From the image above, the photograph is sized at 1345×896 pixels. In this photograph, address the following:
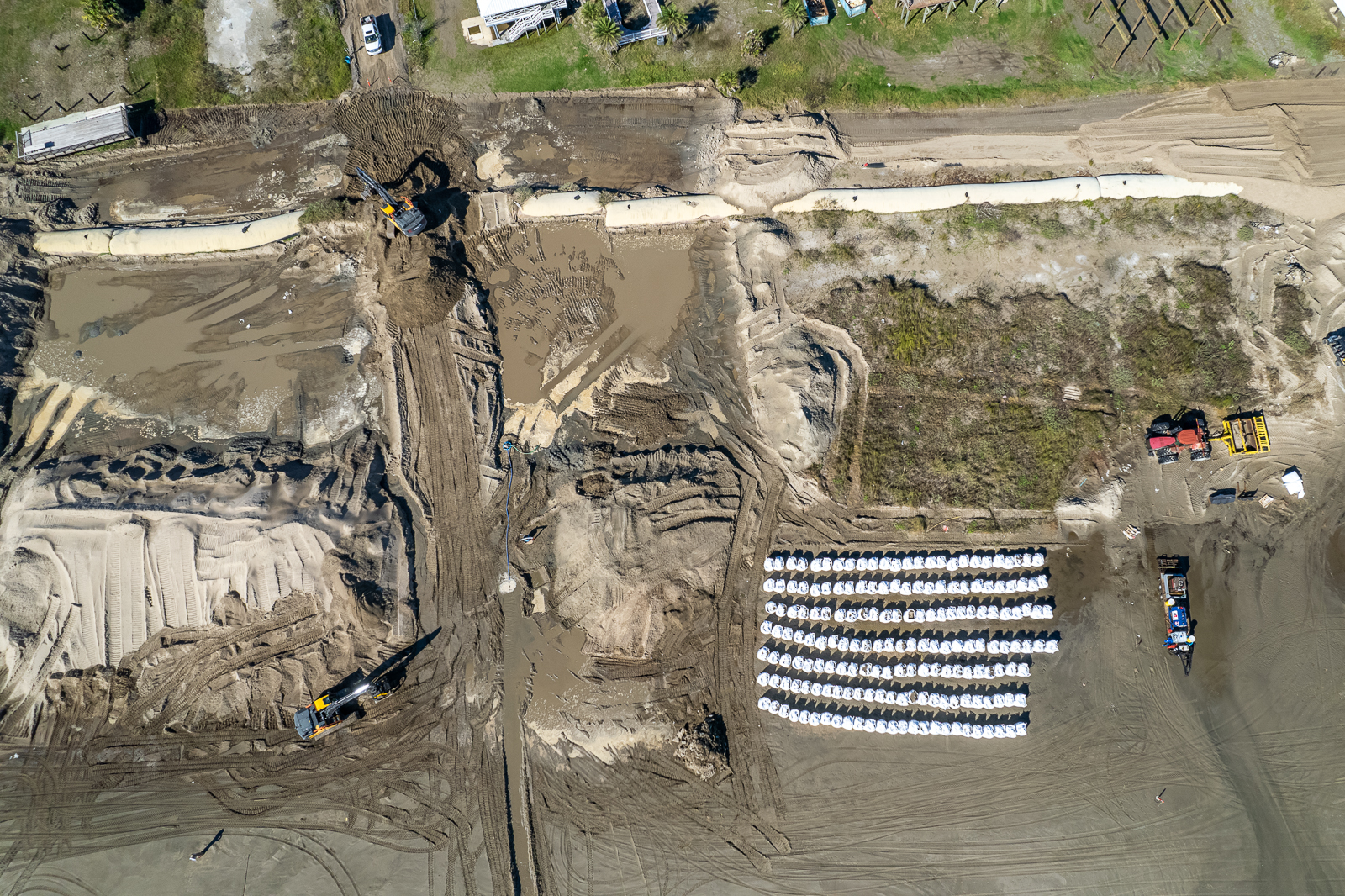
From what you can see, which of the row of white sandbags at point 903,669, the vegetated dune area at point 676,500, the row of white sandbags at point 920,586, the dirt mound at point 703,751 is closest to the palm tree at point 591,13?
the vegetated dune area at point 676,500

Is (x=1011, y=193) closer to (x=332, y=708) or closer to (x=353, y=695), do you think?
(x=353, y=695)

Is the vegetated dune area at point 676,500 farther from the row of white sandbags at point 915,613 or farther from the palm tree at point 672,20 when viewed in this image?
the palm tree at point 672,20

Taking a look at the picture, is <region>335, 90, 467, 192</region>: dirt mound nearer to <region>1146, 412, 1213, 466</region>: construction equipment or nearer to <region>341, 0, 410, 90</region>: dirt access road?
<region>341, 0, 410, 90</region>: dirt access road

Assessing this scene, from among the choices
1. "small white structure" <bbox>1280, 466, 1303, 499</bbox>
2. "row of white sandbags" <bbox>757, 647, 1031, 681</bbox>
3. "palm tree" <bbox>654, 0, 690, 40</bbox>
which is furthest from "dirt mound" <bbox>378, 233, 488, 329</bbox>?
"small white structure" <bbox>1280, 466, 1303, 499</bbox>

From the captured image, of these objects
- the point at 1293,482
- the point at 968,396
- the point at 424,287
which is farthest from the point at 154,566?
the point at 1293,482

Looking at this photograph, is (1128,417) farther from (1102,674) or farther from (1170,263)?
(1102,674)

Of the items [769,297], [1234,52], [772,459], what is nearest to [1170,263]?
[1234,52]
